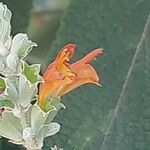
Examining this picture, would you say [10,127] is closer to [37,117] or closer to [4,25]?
[37,117]

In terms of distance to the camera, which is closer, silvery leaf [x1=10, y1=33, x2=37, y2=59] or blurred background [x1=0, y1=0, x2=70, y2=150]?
silvery leaf [x1=10, y1=33, x2=37, y2=59]

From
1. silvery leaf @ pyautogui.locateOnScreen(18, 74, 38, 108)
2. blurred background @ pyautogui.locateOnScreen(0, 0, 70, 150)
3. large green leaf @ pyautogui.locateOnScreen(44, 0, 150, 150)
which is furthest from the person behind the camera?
blurred background @ pyautogui.locateOnScreen(0, 0, 70, 150)

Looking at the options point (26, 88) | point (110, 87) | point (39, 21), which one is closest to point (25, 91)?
point (26, 88)

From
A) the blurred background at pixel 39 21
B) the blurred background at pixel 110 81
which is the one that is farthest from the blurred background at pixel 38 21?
the blurred background at pixel 110 81

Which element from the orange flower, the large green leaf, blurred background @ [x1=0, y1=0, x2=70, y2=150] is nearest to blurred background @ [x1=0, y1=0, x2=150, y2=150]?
the large green leaf

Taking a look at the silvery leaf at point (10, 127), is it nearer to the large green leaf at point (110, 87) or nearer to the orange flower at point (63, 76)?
the orange flower at point (63, 76)

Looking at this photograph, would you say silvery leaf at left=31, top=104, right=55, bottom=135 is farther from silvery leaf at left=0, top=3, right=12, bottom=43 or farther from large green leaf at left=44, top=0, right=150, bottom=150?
large green leaf at left=44, top=0, right=150, bottom=150
